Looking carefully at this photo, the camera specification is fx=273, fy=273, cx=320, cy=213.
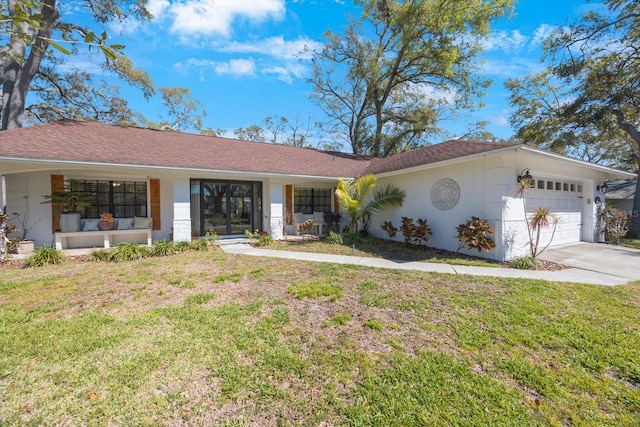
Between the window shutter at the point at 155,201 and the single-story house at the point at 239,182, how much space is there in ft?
0.11

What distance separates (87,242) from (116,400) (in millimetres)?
9223

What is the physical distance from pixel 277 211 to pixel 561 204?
1075cm

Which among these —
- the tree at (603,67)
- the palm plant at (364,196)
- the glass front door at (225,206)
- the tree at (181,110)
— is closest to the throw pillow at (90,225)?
the glass front door at (225,206)

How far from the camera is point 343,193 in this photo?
1078 centimetres

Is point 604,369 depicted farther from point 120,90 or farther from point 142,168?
point 120,90

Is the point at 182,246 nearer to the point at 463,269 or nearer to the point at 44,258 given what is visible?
the point at 44,258

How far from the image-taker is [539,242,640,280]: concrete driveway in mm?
6680

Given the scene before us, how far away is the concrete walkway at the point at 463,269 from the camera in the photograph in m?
5.95

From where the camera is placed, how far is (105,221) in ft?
30.6

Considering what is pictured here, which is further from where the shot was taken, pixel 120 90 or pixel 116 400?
pixel 120 90

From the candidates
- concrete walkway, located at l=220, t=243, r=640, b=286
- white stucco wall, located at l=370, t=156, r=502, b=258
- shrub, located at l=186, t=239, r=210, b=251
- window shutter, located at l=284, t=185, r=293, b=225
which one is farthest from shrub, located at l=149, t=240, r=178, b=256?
white stucco wall, located at l=370, t=156, r=502, b=258

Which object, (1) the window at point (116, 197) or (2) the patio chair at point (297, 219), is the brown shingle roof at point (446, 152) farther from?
(1) the window at point (116, 197)

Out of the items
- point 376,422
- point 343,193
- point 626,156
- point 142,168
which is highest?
point 626,156

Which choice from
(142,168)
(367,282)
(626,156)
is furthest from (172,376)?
(626,156)
